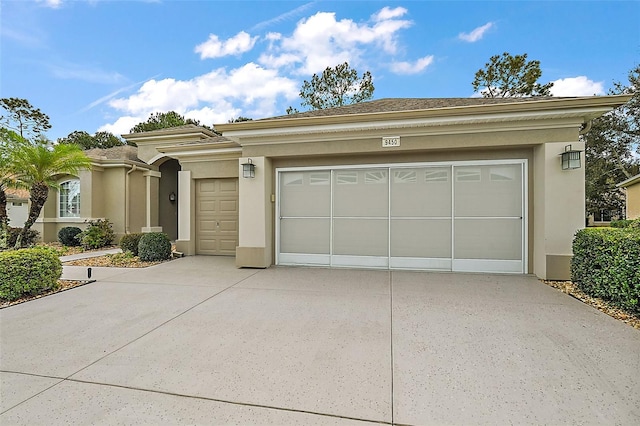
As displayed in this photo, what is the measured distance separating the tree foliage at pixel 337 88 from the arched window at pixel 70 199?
16.4 meters

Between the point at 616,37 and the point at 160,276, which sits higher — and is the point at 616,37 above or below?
above

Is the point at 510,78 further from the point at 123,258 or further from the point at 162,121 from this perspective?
the point at 162,121

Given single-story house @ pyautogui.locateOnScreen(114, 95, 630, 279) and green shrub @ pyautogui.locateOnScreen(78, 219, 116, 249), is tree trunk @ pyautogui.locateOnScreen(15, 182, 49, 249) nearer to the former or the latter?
green shrub @ pyautogui.locateOnScreen(78, 219, 116, 249)

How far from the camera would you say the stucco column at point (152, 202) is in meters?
13.1

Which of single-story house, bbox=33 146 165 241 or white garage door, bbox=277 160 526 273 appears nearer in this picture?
white garage door, bbox=277 160 526 273

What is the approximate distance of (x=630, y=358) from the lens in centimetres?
299

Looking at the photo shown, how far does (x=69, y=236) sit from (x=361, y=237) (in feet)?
37.5

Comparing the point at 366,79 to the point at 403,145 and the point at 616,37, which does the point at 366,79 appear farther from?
the point at 403,145

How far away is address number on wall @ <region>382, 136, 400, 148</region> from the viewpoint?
21.9 feet

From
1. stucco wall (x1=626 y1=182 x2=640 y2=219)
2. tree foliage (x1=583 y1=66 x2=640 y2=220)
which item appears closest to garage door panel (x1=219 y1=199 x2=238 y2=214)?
stucco wall (x1=626 y1=182 x2=640 y2=219)

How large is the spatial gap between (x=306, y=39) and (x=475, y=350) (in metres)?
15.4

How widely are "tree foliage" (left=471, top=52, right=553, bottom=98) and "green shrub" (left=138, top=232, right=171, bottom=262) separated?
2209 cm

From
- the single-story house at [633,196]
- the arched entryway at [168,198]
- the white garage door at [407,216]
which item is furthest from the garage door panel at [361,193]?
the single-story house at [633,196]

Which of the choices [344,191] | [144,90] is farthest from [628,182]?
[144,90]
